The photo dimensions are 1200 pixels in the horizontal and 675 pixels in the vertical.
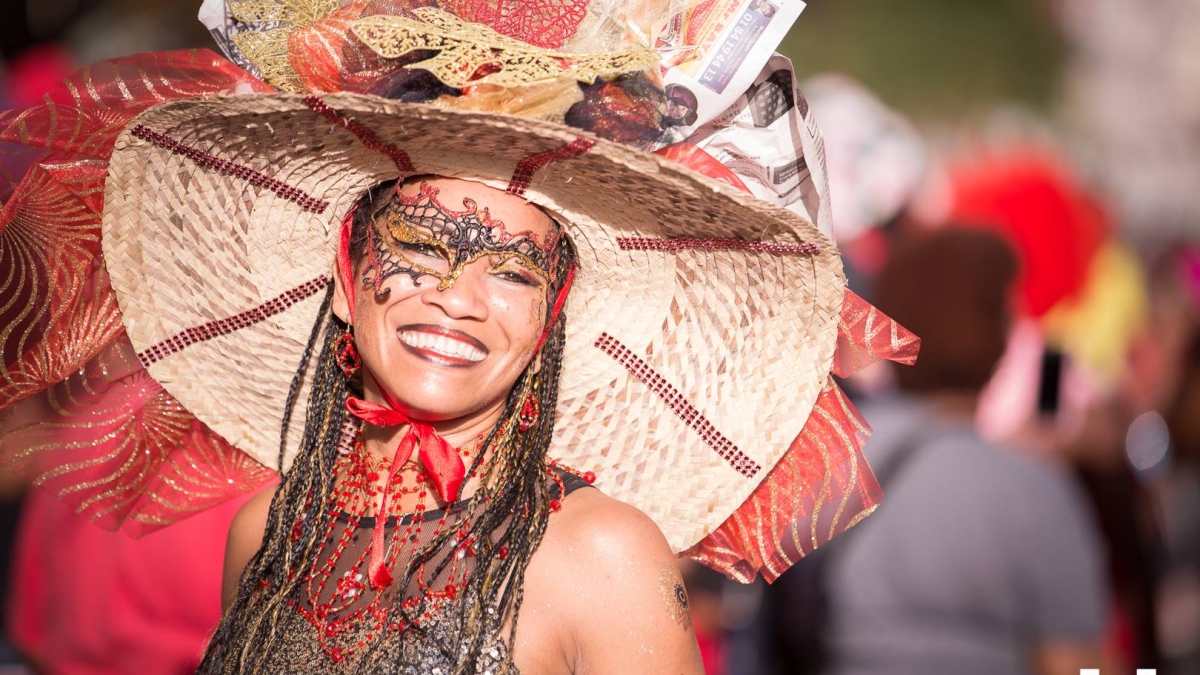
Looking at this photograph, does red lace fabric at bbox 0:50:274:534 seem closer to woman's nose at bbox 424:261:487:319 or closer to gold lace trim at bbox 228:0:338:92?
gold lace trim at bbox 228:0:338:92

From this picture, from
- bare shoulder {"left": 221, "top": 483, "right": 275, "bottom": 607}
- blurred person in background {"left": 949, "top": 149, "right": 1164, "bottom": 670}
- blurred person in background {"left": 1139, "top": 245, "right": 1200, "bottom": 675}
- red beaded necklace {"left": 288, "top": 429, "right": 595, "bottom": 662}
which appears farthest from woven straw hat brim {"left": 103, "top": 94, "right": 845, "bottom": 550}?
blurred person in background {"left": 1139, "top": 245, "right": 1200, "bottom": 675}

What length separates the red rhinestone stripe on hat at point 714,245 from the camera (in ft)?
7.97

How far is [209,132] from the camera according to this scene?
2471 mm

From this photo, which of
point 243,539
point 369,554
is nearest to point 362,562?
point 369,554

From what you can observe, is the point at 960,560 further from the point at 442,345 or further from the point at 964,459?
the point at 442,345

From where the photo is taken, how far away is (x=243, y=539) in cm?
277

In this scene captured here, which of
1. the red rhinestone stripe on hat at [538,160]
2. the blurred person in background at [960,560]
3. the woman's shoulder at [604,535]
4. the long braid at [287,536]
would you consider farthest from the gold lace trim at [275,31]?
the blurred person in background at [960,560]

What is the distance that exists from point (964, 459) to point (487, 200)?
189cm

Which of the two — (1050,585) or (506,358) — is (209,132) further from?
(1050,585)

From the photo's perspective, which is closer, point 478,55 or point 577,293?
point 478,55

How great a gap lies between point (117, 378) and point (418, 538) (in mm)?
825

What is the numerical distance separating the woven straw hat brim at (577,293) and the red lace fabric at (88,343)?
0.07 metres

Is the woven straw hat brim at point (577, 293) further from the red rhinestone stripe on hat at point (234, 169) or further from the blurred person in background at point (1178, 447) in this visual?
the blurred person in background at point (1178, 447)

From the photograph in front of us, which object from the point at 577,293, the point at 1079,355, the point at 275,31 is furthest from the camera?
the point at 1079,355
